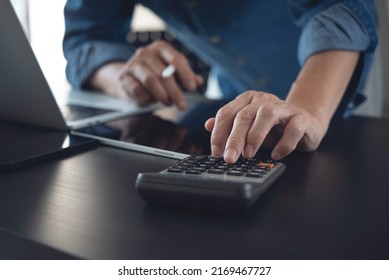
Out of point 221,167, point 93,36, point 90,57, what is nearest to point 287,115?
point 221,167

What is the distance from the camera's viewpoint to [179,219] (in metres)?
0.35

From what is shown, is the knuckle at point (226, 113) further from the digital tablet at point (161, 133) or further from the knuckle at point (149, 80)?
the knuckle at point (149, 80)

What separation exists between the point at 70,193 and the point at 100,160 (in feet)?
0.36

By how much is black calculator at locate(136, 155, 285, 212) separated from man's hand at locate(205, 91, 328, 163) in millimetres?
43

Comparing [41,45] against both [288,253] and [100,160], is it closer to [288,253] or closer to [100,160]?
[100,160]

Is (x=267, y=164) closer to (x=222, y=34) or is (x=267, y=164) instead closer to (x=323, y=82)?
(x=323, y=82)

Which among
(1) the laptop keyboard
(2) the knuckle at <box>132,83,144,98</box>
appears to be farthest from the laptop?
(2) the knuckle at <box>132,83,144,98</box>

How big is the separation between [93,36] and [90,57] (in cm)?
12

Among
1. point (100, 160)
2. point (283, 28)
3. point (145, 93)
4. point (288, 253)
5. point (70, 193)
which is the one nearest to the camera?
point (288, 253)

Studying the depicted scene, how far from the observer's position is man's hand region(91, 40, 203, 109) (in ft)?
2.75

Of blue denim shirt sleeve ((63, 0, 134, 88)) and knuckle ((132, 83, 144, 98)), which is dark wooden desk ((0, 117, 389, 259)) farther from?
blue denim shirt sleeve ((63, 0, 134, 88))

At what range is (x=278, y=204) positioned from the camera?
0.39m

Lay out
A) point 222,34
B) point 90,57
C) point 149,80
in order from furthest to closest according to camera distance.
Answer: point 222,34, point 90,57, point 149,80

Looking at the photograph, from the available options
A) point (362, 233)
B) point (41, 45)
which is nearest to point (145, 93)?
point (41, 45)
